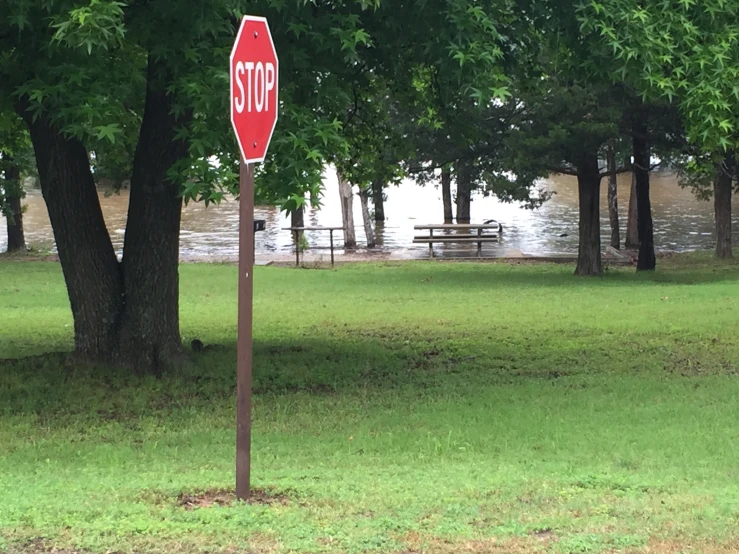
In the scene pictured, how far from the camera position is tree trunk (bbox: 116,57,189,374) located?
30.9 feet

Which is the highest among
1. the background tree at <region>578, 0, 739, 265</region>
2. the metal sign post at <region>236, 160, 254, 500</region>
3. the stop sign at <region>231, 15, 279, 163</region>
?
the background tree at <region>578, 0, 739, 265</region>

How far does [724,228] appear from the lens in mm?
28156

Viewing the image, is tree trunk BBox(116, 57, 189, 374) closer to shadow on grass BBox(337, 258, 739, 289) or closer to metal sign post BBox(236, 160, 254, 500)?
metal sign post BBox(236, 160, 254, 500)

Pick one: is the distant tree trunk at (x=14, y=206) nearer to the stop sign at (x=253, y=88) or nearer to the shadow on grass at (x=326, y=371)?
the shadow on grass at (x=326, y=371)

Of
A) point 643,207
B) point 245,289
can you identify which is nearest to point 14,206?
point 643,207

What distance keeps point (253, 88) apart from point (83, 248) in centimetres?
563

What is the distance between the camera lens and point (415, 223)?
4819 cm

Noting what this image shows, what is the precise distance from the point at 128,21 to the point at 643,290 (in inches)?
541

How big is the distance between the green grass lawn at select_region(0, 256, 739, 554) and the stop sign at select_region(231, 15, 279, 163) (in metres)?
1.76

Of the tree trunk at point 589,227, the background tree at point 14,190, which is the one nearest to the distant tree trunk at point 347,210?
the background tree at point 14,190

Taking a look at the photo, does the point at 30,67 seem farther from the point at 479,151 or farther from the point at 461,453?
the point at 479,151

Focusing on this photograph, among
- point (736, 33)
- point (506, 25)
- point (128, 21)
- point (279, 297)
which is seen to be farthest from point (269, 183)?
point (279, 297)

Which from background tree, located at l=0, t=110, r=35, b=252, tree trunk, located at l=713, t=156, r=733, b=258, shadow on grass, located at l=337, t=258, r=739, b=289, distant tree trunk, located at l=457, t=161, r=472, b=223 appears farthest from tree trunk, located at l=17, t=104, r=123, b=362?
tree trunk, located at l=713, t=156, r=733, b=258

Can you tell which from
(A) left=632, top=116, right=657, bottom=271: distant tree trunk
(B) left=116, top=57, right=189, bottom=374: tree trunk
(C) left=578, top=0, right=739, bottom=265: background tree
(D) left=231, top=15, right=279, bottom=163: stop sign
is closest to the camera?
(D) left=231, top=15, right=279, bottom=163: stop sign
